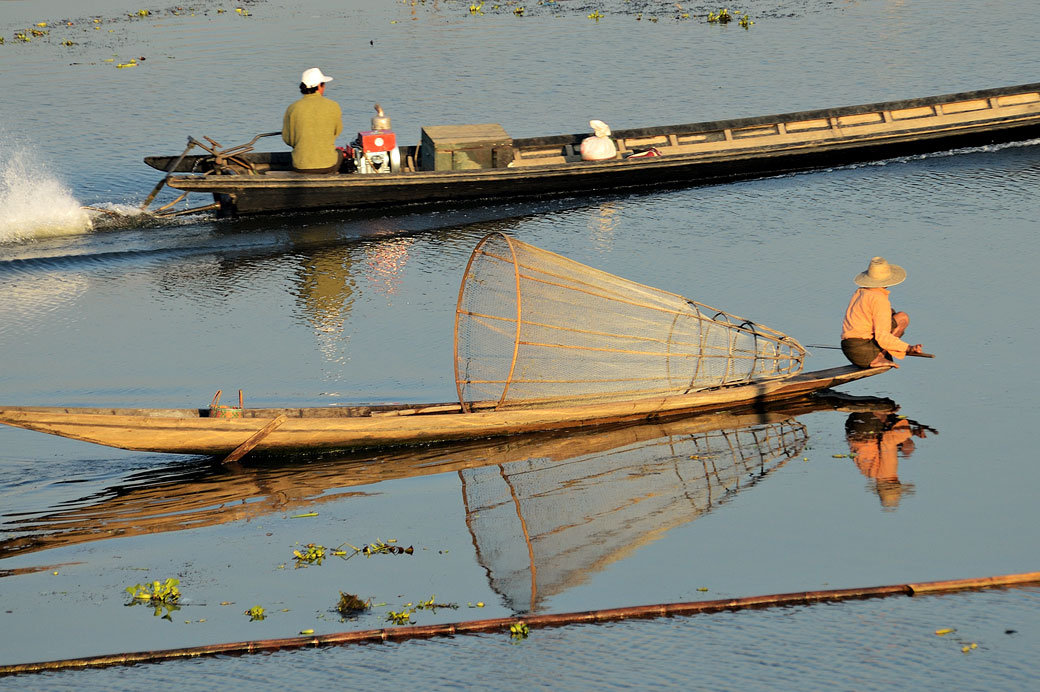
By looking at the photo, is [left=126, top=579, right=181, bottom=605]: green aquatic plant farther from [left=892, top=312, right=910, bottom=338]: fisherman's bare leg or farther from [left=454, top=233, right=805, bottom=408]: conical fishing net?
[left=892, top=312, right=910, bottom=338]: fisherman's bare leg

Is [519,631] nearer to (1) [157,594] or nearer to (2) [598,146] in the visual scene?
(1) [157,594]

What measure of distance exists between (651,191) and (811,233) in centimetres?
317

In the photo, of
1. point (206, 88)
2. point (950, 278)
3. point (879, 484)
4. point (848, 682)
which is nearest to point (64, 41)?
point (206, 88)

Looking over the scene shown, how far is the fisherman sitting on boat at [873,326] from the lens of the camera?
31.1ft

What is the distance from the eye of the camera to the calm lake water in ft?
20.3

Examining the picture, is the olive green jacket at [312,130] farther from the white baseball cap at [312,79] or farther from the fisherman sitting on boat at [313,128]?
the white baseball cap at [312,79]

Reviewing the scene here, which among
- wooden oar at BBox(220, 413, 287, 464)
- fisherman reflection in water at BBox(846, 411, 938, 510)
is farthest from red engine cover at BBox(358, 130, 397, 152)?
fisherman reflection in water at BBox(846, 411, 938, 510)

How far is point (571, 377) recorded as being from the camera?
954cm

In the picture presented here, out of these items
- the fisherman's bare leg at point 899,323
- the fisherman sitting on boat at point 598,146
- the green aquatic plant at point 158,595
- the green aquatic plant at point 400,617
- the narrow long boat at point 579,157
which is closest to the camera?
the green aquatic plant at point 400,617

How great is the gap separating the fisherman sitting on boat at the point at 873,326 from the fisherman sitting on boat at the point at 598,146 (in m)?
7.51

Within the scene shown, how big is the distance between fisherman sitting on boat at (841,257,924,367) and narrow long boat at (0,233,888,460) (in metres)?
0.12

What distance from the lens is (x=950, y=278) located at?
12.6 meters

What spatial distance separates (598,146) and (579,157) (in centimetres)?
78

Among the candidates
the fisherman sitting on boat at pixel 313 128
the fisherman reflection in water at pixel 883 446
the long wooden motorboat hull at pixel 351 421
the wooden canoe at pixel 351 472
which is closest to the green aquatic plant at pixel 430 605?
the wooden canoe at pixel 351 472
